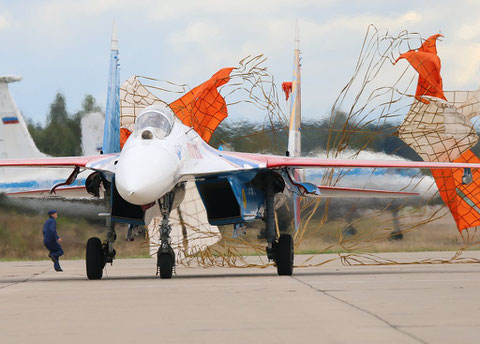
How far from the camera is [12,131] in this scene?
22.4m

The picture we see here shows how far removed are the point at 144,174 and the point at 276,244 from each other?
3518mm

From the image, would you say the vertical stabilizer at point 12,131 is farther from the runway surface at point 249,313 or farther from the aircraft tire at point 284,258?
the runway surface at point 249,313

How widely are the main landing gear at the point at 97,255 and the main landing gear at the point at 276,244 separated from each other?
239 centimetres

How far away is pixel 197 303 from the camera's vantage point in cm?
724

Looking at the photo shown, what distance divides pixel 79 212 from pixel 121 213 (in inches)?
341

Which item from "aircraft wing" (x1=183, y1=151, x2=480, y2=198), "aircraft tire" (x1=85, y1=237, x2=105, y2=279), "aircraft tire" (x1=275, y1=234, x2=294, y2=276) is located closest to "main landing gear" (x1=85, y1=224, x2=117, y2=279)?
"aircraft tire" (x1=85, y1=237, x2=105, y2=279)

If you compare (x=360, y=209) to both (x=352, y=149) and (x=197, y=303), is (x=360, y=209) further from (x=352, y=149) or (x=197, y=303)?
(x=197, y=303)

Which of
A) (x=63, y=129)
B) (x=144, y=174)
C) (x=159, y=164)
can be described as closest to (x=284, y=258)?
(x=159, y=164)

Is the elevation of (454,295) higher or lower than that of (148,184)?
lower

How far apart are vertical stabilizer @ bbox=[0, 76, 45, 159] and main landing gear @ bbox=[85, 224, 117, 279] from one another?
33.5ft

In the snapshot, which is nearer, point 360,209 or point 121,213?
point 121,213

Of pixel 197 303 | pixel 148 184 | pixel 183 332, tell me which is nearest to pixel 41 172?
pixel 148 184

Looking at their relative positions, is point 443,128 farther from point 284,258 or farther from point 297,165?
point 284,258

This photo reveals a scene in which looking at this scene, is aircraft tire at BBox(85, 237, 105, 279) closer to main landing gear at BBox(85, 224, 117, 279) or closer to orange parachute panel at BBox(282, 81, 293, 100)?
main landing gear at BBox(85, 224, 117, 279)
